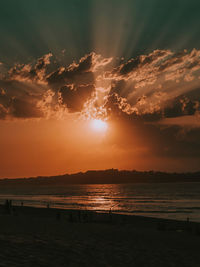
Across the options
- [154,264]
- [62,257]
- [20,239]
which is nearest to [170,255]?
[154,264]

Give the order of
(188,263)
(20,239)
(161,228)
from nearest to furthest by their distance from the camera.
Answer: (188,263), (20,239), (161,228)

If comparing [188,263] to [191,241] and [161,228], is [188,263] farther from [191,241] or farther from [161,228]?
[161,228]

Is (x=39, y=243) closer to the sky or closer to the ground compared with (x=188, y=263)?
closer to the sky

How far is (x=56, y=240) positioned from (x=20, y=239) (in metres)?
1.70

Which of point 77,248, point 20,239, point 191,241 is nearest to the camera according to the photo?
point 77,248

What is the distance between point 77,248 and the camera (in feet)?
40.9

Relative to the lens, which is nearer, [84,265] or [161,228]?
[84,265]

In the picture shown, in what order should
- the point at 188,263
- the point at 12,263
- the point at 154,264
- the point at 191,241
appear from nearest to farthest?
the point at 12,263, the point at 154,264, the point at 188,263, the point at 191,241

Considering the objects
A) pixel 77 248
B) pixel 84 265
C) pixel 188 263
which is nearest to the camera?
pixel 84 265

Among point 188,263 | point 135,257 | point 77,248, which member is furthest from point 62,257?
point 188,263

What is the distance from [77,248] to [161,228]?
1355 centimetres

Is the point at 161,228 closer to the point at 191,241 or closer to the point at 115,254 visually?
the point at 191,241

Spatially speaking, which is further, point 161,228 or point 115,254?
point 161,228

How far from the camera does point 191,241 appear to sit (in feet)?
61.9
